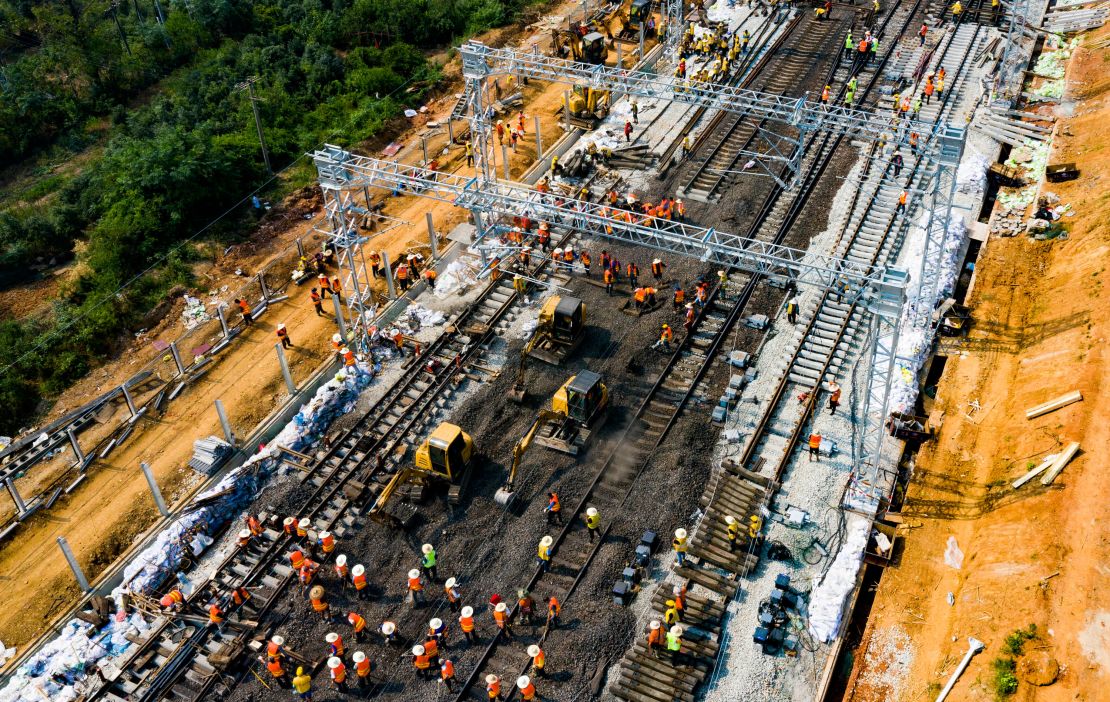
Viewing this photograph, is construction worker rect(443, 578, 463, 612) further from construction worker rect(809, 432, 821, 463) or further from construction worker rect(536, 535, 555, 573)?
construction worker rect(809, 432, 821, 463)

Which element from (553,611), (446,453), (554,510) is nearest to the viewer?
(553,611)

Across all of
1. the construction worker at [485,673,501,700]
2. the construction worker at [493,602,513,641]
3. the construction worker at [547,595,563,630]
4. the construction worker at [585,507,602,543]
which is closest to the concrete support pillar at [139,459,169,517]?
the construction worker at [493,602,513,641]

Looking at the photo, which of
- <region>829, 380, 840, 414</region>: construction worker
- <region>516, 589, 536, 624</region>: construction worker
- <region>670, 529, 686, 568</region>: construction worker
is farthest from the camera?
<region>829, 380, 840, 414</region>: construction worker

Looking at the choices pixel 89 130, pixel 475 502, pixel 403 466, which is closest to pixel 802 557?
pixel 475 502

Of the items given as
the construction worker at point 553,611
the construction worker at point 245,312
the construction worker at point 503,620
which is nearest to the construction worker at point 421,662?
the construction worker at point 503,620

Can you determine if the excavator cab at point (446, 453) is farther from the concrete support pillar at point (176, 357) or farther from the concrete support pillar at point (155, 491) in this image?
the concrete support pillar at point (176, 357)

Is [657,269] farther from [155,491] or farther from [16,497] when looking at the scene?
[16,497]

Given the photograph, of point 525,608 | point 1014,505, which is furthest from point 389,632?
point 1014,505
